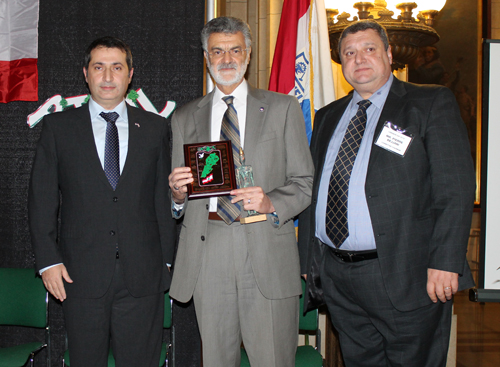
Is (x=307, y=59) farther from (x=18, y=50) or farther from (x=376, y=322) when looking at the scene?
(x=18, y=50)

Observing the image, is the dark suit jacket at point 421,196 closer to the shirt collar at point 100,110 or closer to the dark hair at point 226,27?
the dark hair at point 226,27

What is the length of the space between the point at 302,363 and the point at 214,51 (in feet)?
6.85

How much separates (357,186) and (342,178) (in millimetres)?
99

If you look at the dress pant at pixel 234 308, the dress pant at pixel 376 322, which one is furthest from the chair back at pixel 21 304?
the dress pant at pixel 376 322

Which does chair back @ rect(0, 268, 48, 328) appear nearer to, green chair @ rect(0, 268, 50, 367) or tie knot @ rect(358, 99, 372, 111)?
green chair @ rect(0, 268, 50, 367)

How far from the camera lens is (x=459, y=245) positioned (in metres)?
2.27

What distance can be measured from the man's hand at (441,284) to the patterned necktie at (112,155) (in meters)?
1.86

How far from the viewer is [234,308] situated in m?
2.59

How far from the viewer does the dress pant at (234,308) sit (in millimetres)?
2551

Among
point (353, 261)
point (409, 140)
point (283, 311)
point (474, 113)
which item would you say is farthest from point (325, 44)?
point (474, 113)

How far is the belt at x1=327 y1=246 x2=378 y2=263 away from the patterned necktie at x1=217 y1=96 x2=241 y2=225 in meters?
0.63

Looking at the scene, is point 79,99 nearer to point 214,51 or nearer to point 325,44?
point 214,51

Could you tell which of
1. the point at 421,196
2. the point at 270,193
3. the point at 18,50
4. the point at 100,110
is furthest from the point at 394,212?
the point at 18,50

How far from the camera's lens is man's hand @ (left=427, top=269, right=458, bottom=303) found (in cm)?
228
